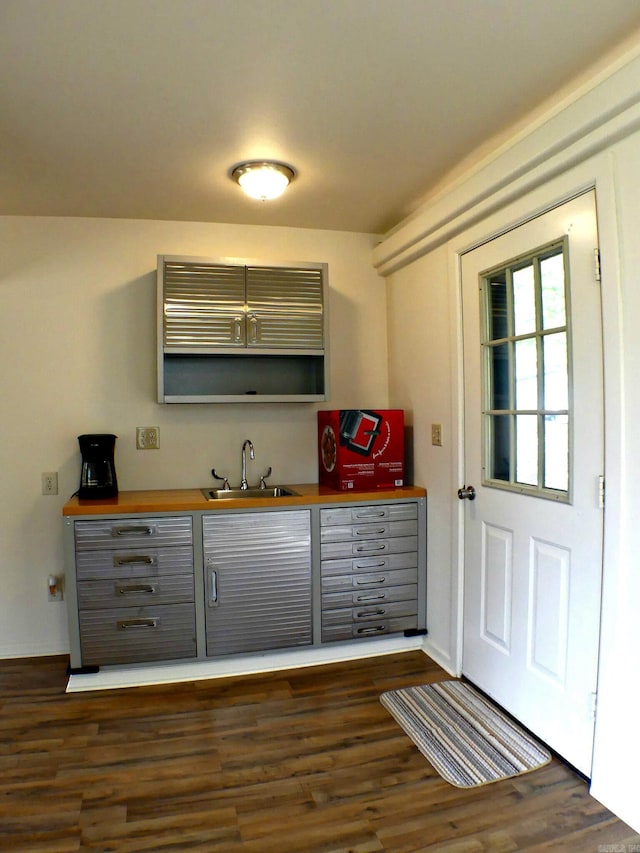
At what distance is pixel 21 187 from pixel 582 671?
3.19 metres

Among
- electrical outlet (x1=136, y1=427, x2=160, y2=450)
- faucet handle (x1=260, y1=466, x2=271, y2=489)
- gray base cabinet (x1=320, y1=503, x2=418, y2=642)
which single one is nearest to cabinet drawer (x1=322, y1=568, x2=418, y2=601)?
gray base cabinet (x1=320, y1=503, x2=418, y2=642)

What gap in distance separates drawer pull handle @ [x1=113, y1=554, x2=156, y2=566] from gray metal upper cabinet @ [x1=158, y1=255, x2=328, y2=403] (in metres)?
0.82

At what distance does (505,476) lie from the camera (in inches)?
98.5

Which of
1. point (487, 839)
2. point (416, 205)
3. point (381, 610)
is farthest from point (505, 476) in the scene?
point (416, 205)

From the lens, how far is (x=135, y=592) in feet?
9.00

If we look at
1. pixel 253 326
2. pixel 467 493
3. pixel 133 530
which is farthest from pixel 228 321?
pixel 467 493

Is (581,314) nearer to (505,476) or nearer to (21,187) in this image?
(505,476)

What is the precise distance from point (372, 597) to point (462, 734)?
87 centimetres

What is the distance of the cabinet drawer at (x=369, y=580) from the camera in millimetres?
2990

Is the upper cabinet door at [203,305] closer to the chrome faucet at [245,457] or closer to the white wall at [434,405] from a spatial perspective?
the chrome faucet at [245,457]

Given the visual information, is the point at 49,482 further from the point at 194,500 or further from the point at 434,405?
the point at 434,405

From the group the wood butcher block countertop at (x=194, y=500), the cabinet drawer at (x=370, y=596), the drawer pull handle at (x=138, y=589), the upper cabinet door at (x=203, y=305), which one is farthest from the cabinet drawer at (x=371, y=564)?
the upper cabinet door at (x=203, y=305)

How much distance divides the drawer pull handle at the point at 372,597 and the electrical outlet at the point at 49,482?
178cm

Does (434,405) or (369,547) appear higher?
(434,405)
